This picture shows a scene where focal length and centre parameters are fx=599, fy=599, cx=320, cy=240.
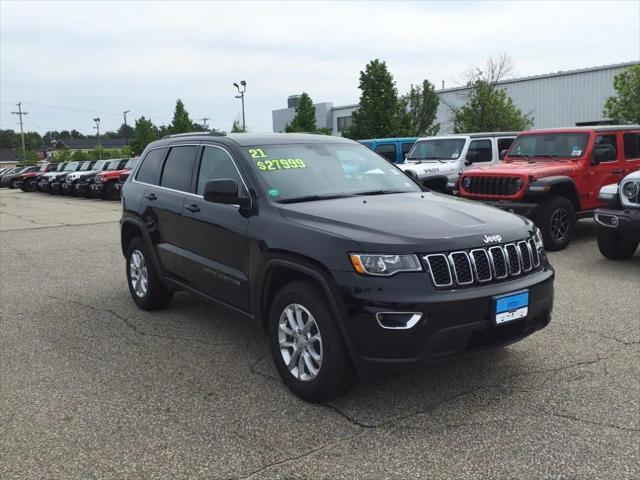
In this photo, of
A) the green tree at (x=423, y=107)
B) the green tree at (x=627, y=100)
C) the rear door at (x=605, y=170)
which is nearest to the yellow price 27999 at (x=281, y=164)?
the rear door at (x=605, y=170)

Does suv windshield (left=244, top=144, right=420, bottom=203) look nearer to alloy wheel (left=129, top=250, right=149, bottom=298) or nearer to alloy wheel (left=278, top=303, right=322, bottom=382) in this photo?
alloy wheel (left=278, top=303, right=322, bottom=382)

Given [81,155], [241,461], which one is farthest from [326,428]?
[81,155]

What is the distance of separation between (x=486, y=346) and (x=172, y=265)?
2.91m

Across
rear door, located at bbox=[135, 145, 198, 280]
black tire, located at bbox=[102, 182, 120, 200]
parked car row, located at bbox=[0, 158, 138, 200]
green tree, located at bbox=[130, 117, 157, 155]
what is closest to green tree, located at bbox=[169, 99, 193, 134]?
green tree, located at bbox=[130, 117, 157, 155]

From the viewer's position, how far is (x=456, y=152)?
497 inches

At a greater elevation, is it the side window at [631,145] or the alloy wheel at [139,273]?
the side window at [631,145]

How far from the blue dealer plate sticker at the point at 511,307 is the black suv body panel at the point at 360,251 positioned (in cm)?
4

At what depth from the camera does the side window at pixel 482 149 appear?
41.7 feet

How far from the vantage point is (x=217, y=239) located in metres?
4.54

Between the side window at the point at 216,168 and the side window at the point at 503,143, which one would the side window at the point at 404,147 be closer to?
the side window at the point at 503,143

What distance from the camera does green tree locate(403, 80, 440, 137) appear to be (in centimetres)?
3491

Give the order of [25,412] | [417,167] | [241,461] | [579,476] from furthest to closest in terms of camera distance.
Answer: [417,167], [25,412], [241,461], [579,476]

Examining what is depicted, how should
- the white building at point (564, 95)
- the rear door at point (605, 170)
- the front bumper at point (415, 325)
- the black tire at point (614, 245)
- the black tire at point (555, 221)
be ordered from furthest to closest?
the white building at point (564, 95) < the rear door at point (605, 170) < the black tire at point (555, 221) < the black tire at point (614, 245) < the front bumper at point (415, 325)

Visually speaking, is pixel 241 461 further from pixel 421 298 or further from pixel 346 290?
pixel 421 298
